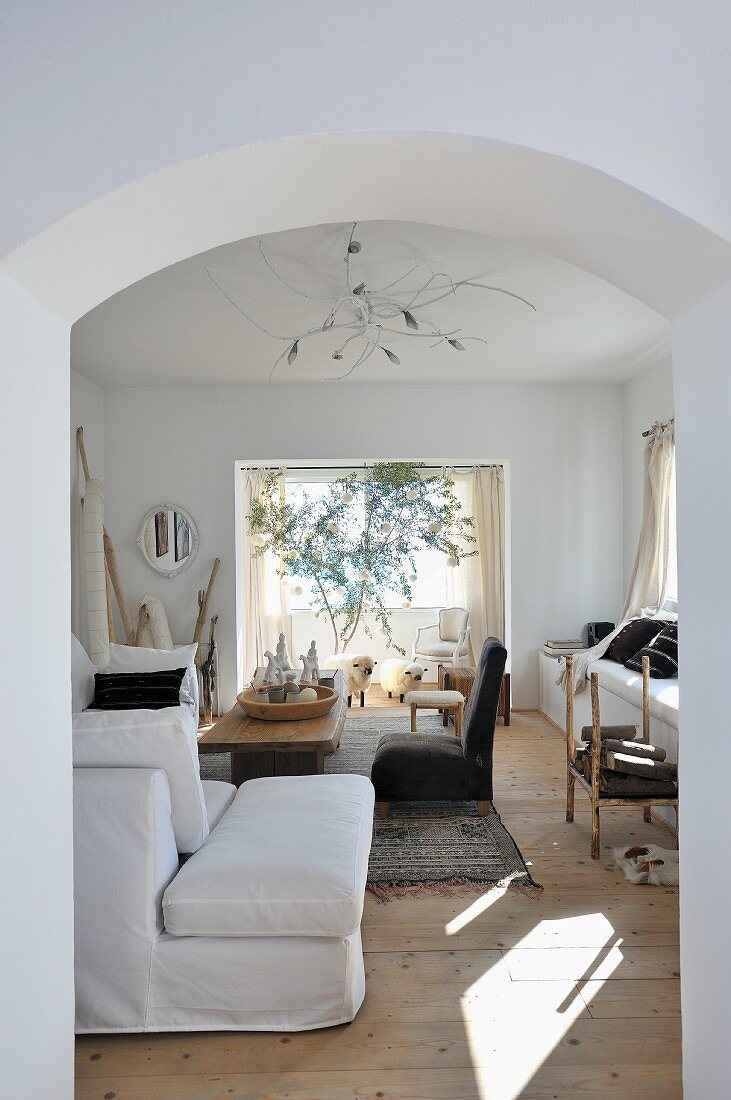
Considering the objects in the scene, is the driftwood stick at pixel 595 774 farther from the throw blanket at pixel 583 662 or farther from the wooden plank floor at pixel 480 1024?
the throw blanket at pixel 583 662

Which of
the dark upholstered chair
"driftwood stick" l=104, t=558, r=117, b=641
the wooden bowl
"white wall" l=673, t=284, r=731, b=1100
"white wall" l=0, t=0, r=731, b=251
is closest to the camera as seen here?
"white wall" l=0, t=0, r=731, b=251

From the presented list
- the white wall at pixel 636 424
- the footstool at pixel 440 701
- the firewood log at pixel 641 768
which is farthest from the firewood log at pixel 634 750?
the white wall at pixel 636 424

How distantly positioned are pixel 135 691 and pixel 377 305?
273 centimetres

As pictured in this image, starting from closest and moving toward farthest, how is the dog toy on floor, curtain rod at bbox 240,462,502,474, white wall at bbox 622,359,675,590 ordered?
the dog toy on floor
white wall at bbox 622,359,675,590
curtain rod at bbox 240,462,502,474

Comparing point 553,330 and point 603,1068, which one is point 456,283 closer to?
point 553,330

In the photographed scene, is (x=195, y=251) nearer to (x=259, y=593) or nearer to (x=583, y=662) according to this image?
(x=583, y=662)

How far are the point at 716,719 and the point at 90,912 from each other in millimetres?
1783

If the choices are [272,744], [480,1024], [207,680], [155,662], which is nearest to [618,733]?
[272,744]

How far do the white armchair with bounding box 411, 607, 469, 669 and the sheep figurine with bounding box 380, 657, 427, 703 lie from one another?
34cm

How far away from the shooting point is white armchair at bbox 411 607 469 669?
8.08 meters

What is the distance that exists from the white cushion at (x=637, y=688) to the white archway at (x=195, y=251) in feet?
8.34

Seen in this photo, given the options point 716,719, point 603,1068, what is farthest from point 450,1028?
point 716,719

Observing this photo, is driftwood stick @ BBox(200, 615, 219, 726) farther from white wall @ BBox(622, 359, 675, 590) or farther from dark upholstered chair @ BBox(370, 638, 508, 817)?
white wall @ BBox(622, 359, 675, 590)

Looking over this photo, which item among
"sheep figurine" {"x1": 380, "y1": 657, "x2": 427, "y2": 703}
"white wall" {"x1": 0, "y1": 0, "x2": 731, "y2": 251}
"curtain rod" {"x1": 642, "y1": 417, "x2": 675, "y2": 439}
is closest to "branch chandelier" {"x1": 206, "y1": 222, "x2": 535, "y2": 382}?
"curtain rod" {"x1": 642, "y1": 417, "x2": 675, "y2": 439}
